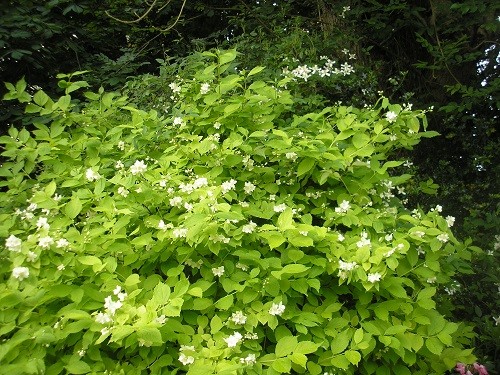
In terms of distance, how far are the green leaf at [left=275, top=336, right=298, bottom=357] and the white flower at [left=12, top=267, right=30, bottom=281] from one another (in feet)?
2.83

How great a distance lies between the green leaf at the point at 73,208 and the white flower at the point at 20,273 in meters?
0.31

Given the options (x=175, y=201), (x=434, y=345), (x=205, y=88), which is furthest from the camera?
(x=205, y=88)

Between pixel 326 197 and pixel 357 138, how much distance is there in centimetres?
29

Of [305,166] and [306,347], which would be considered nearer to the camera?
[306,347]

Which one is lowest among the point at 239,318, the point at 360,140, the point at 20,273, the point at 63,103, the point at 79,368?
the point at 79,368

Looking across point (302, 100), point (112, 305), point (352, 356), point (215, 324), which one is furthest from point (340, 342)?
point (302, 100)

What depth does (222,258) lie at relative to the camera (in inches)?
74.1

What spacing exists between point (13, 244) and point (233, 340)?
2.61 ft

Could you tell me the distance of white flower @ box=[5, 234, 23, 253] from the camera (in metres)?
1.66

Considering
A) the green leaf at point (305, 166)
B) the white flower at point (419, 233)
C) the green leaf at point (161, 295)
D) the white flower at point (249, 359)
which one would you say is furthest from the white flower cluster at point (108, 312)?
the white flower at point (419, 233)

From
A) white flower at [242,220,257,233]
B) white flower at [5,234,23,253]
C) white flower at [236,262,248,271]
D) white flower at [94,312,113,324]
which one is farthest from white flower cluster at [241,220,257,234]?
white flower at [5,234,23,253]

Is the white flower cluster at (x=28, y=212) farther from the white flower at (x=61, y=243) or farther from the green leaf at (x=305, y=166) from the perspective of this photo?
the green leaf at (x=305, y=166)

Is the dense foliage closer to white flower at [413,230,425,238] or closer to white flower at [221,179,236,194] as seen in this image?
white flower at [221,179,236,194]

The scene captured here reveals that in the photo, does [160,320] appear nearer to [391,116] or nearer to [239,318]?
[239,318]
